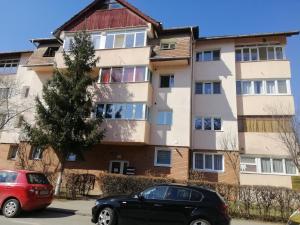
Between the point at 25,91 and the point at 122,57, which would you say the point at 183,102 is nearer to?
the point at 122,57

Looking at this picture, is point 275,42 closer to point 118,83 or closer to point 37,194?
point 118,83

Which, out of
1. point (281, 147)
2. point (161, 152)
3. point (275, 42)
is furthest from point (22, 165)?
point (275, 42)

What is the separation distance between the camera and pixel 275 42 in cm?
2133

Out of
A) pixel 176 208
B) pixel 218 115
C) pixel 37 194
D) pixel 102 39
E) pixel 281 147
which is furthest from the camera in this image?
pixel 102 39

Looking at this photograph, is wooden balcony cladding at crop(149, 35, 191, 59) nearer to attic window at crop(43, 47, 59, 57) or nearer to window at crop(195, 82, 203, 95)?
window at crop(195, 82, 203, 95)

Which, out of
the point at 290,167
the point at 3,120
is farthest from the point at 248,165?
the point at 3,120

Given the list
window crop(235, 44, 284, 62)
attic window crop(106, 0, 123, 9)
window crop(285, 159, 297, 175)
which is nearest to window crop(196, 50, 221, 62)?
window crop(235, 44, 284, 62)

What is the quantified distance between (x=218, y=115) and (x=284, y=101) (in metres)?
4.78

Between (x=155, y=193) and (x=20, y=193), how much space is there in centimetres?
521

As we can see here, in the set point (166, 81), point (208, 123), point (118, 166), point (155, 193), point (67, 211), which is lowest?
point (67, 211)

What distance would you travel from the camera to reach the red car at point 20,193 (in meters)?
10.2

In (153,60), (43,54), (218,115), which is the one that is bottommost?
(218,115)

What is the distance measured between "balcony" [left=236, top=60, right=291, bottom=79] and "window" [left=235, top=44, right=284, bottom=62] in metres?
0.47

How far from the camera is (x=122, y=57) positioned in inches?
829
